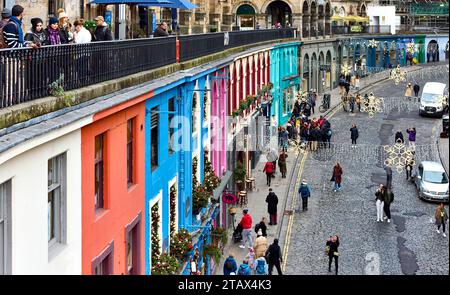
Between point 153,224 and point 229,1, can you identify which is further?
point 229,1

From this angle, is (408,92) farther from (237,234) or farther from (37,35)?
(37,35)

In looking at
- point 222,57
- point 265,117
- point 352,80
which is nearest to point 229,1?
point 352,80

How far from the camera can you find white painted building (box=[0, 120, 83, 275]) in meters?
11.4

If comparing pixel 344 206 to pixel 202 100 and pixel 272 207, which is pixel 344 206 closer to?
pixel 272 207

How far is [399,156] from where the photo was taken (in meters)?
47.0

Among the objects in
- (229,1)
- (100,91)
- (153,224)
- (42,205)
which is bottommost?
(153,224)

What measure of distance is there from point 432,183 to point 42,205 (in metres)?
27.0

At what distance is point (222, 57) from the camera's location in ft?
106

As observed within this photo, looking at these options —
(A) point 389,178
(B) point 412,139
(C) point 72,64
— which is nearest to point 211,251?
(C) point 72,64

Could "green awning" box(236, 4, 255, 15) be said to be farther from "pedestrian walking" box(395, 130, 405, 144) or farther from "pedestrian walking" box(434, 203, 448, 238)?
"pedestrian walking" box(434, 203, 448, 238)

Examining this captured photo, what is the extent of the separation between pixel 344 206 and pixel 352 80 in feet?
132

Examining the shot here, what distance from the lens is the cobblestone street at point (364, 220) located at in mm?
27625
